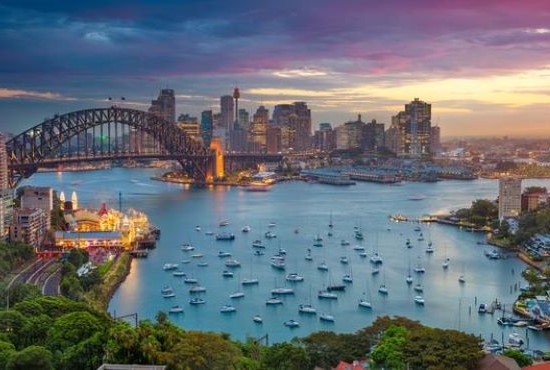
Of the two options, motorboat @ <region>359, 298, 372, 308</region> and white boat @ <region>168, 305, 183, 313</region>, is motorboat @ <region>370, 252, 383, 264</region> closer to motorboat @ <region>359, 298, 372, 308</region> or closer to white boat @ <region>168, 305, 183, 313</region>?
motorboat @ <region>359, 298, 372, 308</region>

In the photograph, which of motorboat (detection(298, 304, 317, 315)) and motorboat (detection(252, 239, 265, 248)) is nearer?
motorboat (detection(298, 304, 317, 315))

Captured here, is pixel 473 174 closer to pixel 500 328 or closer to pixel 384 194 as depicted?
pixel 384 194

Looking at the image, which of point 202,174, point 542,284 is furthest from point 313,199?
point 542,284

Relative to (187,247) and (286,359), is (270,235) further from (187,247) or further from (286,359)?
(286,359)

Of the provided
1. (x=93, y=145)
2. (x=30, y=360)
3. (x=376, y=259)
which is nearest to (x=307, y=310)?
(x=376, y=259)

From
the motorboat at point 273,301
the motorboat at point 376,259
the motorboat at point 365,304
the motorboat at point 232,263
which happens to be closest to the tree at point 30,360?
the motorboat at point 273,301

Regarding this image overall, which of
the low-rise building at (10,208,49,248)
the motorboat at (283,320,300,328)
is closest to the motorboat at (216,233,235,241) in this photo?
the low-rise building at (10,208,49,248)
